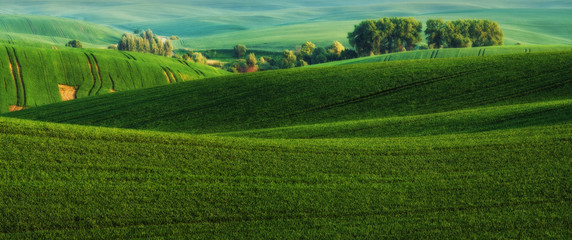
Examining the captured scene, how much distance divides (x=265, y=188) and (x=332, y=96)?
21330mm

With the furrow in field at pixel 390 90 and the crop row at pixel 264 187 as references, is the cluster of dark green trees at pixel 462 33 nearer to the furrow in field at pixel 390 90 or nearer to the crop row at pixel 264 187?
the furrow in field at pixel 390 90

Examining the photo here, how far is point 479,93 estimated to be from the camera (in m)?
31.2

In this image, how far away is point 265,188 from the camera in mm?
12984

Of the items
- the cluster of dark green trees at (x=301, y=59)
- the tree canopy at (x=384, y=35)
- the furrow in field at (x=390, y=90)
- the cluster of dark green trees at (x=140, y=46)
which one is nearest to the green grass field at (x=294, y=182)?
the furrow in field at (x=390, y=90)

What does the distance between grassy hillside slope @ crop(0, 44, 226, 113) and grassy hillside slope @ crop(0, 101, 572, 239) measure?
40.4 meters

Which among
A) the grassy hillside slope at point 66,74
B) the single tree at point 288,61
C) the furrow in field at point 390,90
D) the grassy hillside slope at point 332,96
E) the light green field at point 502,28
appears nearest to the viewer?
the grassy hillside slope at point 332,96

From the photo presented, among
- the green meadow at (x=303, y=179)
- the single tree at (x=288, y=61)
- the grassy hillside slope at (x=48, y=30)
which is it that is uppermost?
the grassy hillside slope at (x=48, y=30)

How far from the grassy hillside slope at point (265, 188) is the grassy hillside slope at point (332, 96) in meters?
13.5

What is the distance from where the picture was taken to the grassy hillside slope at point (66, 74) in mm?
52938

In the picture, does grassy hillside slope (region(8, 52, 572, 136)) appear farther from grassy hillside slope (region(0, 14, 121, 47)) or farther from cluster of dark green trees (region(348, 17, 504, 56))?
grassy hillside slope (region(0, 14, 121, 47))

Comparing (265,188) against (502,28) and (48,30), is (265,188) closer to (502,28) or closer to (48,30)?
(502,28)

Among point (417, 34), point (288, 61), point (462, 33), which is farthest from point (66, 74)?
point (462, 33)

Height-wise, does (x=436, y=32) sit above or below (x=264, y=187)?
above

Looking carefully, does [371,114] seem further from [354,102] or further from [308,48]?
[308,48]
